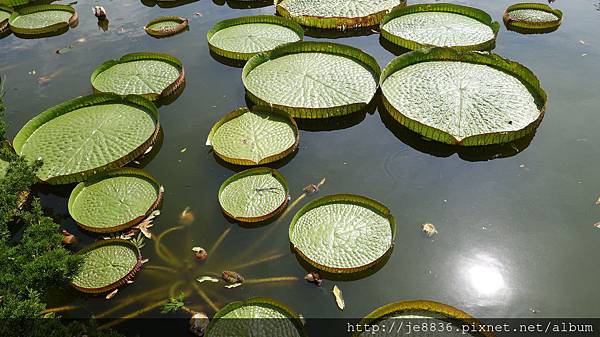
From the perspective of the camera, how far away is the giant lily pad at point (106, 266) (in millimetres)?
3637

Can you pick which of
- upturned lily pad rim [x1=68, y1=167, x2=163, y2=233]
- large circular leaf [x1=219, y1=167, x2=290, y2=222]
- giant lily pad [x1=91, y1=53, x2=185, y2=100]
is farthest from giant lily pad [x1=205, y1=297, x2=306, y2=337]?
giant lily pad [x1=91, y1=53, x2=185, y2=100]

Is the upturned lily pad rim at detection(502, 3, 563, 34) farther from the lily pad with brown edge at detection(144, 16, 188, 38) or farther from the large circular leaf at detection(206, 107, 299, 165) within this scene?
the lily pad with brown edge at detection(144, 16, 188, 38)

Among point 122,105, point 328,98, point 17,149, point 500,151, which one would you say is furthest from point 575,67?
point 17,149

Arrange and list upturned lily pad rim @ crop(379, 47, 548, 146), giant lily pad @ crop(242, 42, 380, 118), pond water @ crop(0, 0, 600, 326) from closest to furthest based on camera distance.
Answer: pond water @ crop(0, 0, 600, 326) < upturned lily pad rim @ crop(379, 47, 548, 146) < giant lily pad @ crop(242, 42, 380, 118)

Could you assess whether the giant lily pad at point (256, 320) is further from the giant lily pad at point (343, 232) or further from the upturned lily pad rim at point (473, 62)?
the upturned lily pad rim at point (473, 62)

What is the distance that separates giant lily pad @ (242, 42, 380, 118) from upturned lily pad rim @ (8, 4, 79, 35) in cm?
378

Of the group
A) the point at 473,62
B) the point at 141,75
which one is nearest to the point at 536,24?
the point at 473,62

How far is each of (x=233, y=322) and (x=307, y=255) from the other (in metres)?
0.77

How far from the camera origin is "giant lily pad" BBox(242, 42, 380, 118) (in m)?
5.18

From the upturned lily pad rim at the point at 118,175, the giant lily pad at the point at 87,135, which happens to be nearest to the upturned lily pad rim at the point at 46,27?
the giant lily pad at the point at 87,135

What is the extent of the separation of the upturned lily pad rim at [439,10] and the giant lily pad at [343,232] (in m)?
2.94

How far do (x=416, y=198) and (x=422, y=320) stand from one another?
1.30m

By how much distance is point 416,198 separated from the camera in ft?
14.0

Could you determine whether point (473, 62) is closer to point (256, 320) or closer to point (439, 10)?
point (439, 10)
